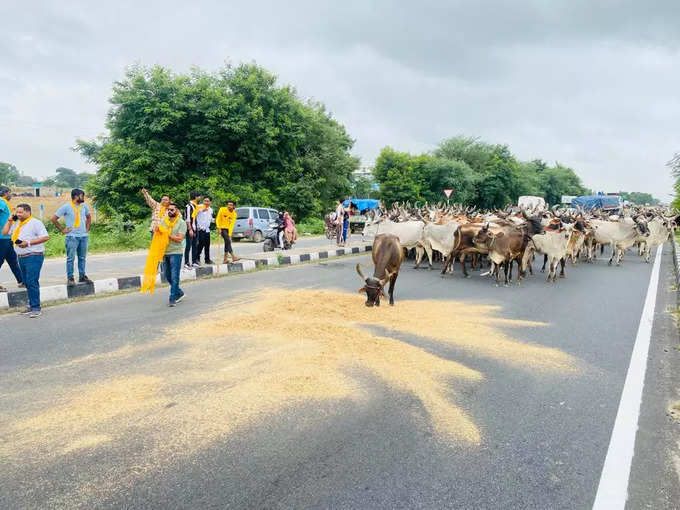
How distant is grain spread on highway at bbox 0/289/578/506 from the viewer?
10.8 feet

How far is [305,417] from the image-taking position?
146 inches

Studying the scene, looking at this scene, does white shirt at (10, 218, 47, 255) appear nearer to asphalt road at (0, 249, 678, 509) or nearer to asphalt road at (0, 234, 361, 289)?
asphalt road at (0, 249, 678, 509)

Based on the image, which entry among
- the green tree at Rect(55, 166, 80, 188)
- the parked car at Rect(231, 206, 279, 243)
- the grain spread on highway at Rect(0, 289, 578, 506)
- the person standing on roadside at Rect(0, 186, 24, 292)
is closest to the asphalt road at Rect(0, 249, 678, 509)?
the grain spread on highway at Rect(0, 289, 578, 506)

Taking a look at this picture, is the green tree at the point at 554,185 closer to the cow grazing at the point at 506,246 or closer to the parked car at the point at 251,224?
the parked car at the point at 251,224

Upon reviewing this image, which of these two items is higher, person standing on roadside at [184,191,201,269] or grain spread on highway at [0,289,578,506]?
person standing on roadside at [184,191,201,269]

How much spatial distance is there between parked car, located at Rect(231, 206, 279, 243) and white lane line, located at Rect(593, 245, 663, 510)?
17631 mm

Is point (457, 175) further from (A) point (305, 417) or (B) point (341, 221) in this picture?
(A) point (305, 417)

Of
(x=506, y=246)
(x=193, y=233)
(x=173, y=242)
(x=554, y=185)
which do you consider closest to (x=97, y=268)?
(x=193, y=233)

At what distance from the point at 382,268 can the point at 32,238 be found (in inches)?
209

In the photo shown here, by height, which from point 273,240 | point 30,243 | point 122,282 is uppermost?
point 30,243

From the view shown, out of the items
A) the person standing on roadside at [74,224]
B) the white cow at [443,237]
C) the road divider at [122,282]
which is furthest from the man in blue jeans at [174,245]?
the white cow at [443,237]

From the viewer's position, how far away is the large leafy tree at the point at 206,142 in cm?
2342

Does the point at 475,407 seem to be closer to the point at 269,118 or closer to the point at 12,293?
the point at 12,293

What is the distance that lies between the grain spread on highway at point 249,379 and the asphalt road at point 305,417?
0.02 m
